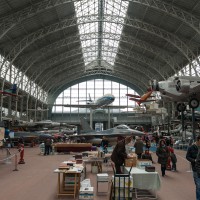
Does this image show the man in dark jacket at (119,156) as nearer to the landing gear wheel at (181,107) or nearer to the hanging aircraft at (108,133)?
the landing gear wheel at (181,107)

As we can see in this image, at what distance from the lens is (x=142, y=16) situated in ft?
119

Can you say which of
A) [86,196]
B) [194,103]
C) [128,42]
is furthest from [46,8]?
[86,196]

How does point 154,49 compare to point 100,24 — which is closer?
point 154,49

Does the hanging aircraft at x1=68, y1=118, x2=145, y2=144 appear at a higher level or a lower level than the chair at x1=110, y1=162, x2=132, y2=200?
higher

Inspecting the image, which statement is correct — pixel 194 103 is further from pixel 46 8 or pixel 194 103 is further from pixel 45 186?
pixel 46 8

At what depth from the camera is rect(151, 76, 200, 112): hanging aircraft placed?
2042 centimetres

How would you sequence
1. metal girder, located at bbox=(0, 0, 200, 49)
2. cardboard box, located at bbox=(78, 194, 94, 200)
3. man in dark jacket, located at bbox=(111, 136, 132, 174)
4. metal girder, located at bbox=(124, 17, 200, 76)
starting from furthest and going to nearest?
metal girder, located at bbox=(124, 17, 200, 76), metal girder, located at bbox=(0, 0, 200, 49), man in dark jacket, located at bbox=(111, 136, 132, 174), cardboard box, located at bbox=(78, 194, 94, 200)

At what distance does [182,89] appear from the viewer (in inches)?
803

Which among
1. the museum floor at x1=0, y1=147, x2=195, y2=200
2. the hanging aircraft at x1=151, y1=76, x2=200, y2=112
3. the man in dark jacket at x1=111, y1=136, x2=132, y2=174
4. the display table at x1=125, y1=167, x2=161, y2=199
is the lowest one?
the museum floor at x1=0, y1=147, x2=195, y2=200

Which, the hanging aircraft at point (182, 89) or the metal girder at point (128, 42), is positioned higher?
the metal girder at point (128, 42)

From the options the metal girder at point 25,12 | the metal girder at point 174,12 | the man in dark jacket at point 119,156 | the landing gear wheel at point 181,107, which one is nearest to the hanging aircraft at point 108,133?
the landing gear wheel at point 181,107

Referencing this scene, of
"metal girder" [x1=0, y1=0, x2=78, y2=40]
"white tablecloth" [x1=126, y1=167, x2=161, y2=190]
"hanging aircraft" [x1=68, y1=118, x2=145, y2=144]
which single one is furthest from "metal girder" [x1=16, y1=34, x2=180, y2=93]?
"white tablecloth" [x1=126, y1=167, x2=161, y2=190]

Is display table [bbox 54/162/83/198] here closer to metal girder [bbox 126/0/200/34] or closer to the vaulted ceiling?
the vaulted ceiling

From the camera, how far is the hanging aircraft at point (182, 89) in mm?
20422
